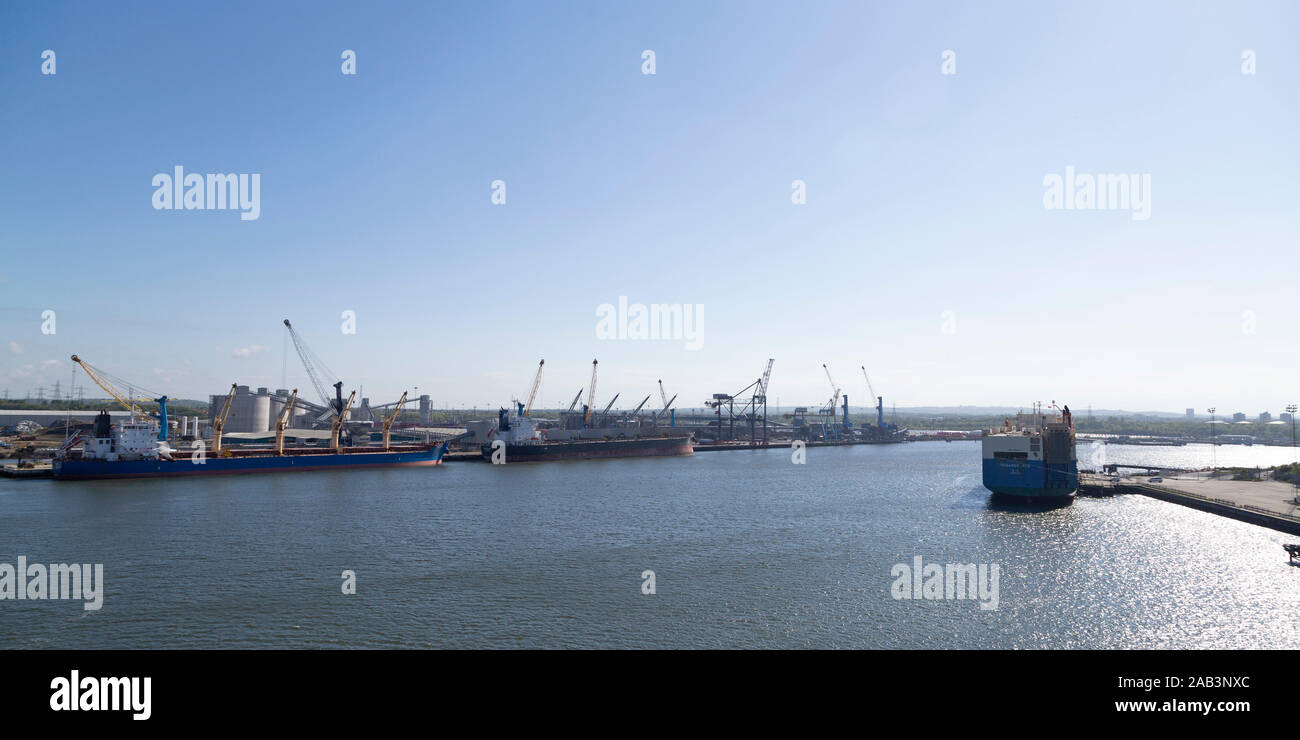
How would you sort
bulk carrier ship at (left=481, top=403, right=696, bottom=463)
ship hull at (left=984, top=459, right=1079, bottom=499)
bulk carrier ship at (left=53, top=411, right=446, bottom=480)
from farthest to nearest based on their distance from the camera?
bulk carrier ship at (left=481, top=403, right=696, bottom=463), bulk carrier ship at (left=53, top=411, right=446, bottom=480), ship hull at (left=984, top=459, right=1079, bottom=499)

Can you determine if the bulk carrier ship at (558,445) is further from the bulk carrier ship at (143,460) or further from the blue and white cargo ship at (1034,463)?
the blue and white cargo ship at (1034,463)

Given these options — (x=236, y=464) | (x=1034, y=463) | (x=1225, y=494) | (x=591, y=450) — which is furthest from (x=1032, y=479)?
(x=236, y=464)

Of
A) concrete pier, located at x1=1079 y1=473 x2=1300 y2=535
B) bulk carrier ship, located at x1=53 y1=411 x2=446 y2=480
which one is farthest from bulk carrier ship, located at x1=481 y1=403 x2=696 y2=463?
concrete pier, located at x1=1079 y1=473 x2=1300 y2=535

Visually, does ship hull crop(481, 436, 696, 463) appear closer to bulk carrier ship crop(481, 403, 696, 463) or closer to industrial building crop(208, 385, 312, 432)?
bulk carrier ship crop(481, 403, 696, 463)

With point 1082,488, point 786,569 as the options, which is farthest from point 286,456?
point 1082,488
